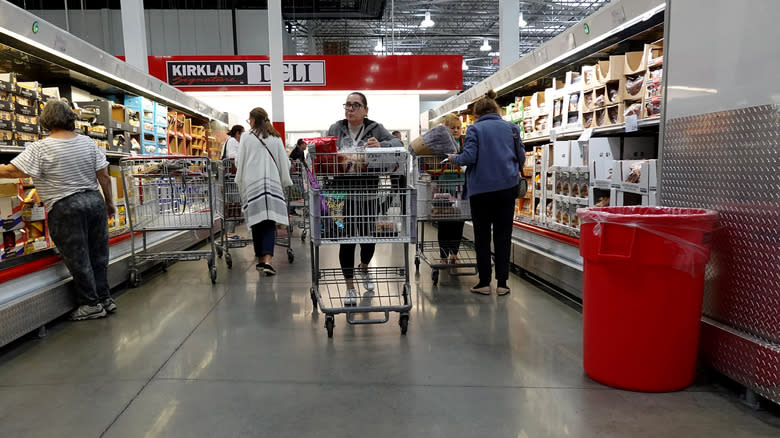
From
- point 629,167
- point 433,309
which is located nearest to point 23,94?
point 433,309

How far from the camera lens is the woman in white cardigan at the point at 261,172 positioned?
5.09m

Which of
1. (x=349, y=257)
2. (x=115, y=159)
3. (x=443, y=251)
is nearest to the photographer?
(x=349, y=257)

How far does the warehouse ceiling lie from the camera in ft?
57.0

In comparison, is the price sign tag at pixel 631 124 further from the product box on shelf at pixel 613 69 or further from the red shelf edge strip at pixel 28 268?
A: the red shelf edge strip at pixel 28 268

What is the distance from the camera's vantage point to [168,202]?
5.17 meters

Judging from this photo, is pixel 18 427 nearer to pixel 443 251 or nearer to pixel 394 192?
pixel 394 192

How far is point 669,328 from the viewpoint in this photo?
2.29m

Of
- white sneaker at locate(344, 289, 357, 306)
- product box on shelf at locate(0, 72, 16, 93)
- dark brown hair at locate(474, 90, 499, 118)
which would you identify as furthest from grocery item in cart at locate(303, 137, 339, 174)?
product box on shelf at locate(0, 72, 16, 93)

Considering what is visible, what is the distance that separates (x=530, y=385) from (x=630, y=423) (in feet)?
1.69

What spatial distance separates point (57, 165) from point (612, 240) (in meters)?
3.69

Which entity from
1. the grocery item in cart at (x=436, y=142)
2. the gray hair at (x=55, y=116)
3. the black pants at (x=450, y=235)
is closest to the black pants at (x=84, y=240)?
the gray hair at (x=55, y=116)

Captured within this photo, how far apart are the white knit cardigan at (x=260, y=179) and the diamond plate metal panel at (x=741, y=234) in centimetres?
377

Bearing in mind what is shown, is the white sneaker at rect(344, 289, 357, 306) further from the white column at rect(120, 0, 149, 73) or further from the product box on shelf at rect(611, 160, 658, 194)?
the white column at rect(120, 0, 149, 73)

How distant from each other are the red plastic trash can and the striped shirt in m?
3.51
